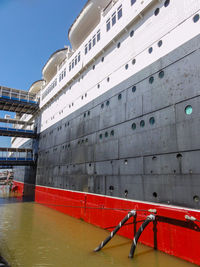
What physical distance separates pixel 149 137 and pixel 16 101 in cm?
1765

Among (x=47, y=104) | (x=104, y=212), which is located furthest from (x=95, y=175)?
(x=47, y=104)

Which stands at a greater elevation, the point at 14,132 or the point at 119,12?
the point at 119,12

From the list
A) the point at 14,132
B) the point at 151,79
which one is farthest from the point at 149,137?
the point at 14,132

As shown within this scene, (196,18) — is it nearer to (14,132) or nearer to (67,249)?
(67,249)

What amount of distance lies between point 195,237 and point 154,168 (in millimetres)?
2238

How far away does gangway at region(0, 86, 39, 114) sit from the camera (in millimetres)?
20234

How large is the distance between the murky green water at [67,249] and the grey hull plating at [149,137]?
165 cm

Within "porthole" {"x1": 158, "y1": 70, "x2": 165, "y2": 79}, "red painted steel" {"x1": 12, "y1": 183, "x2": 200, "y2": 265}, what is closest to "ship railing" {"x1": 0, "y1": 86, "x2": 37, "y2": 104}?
"red painted steel" {"x1": 12, "y1": 183, "x2": 200, "y2": 265}

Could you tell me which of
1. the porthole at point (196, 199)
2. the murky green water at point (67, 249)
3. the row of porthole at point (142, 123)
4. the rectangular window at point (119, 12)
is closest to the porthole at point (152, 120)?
the row of porthole at point (142, 123)

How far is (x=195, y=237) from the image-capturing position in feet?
16.5

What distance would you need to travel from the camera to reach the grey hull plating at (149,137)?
5.68 metres

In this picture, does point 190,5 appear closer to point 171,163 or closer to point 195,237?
point 171,163

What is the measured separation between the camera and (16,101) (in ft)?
67.3

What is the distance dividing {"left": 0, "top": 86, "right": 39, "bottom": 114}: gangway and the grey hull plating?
1227 centimetres
